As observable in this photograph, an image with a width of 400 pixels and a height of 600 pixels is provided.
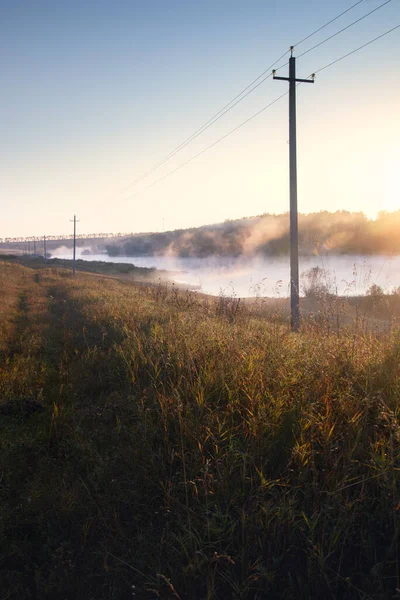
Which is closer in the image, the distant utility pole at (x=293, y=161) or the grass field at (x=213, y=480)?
the grass field at (x=213, y=480)

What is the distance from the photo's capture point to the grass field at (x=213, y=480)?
220 cm

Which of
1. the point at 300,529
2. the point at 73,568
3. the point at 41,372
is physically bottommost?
the point at 73,568

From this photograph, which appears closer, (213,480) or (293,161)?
(213,480)

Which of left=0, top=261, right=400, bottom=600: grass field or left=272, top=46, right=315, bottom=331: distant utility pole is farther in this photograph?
left=272, top=46, right=315, bottom=331: distant utility pole

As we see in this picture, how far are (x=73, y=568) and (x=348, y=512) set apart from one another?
5.46ft

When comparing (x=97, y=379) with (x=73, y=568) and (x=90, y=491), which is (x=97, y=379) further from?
(x=73, y=568)

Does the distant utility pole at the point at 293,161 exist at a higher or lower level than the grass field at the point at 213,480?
higher

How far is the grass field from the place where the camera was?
86.7 inches

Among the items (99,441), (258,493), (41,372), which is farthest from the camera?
(41,372)

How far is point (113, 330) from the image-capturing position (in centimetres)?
752

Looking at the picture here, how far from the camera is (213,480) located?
102 inches

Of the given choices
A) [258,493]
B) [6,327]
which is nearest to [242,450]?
[258,493]

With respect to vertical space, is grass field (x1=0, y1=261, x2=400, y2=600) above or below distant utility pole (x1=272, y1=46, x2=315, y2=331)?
below

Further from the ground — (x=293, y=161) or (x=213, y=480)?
(x=293, y=161)
